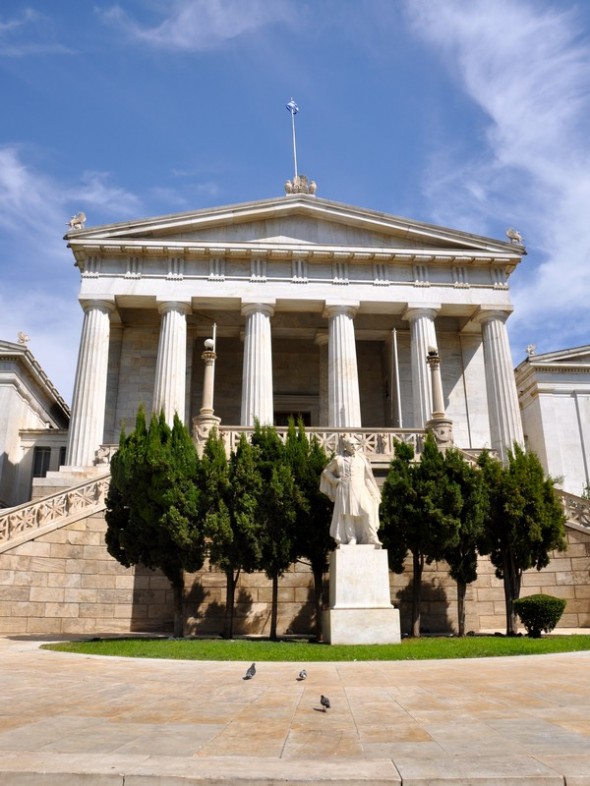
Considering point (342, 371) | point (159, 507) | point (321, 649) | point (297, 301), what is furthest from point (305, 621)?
point (297, 301)

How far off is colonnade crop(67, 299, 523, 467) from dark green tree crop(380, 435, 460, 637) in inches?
495

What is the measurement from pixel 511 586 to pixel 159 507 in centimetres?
936

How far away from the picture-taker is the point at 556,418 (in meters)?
41.2

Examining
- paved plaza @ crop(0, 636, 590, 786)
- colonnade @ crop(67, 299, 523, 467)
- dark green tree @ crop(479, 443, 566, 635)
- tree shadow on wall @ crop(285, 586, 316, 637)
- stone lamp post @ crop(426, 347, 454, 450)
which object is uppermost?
colonnade @ crop(67, 299, 523, 467)

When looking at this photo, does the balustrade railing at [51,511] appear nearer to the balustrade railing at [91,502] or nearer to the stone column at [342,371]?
the balustrade railing at [91,502]


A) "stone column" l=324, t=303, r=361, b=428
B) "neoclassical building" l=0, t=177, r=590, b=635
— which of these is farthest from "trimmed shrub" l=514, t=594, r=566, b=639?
"stone column" l=324, t=303, r=361, b=428

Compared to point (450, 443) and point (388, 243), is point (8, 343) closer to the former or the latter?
point (388, 243)

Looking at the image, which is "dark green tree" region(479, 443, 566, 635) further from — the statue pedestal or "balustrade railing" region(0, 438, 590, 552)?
the statue pedestal

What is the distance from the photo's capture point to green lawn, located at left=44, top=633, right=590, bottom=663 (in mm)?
11820

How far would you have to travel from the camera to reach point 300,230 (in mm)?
34594

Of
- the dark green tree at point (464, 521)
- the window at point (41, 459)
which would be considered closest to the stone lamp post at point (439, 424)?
the dark green tree at point (464, 521)

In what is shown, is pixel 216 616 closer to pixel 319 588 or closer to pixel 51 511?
pixel 319 588

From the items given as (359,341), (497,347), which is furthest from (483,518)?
(359,341)

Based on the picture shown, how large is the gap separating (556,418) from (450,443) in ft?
73.3
